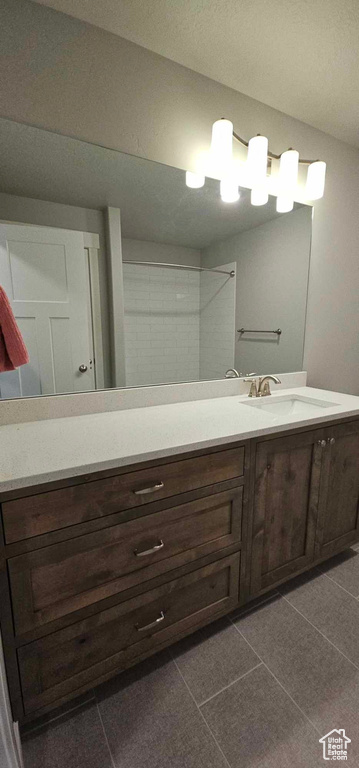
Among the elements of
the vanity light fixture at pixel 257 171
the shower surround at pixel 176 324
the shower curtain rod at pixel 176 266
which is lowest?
the shower surround at pixel 176 324

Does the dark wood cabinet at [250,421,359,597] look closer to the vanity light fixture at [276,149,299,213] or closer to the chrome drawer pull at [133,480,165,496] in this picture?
the chrome drawer pull at [133,480,165,496]

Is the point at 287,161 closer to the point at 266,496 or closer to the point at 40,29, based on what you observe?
the point at 40,29

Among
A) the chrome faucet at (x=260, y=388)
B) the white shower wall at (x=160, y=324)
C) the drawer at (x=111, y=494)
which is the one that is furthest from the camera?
the chrome faucet at (x=260, y=388)

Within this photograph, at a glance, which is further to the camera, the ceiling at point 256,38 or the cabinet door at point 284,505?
the cabinet door at point 284,505

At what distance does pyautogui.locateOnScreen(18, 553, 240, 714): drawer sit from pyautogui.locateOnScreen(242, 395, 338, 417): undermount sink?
77 cm

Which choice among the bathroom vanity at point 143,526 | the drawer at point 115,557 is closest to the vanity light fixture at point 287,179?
the bathroom vanity at point 143,526

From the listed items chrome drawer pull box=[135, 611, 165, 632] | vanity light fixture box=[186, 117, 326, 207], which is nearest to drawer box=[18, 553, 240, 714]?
chrome drawer pull box=[135, 611, 165, 632]

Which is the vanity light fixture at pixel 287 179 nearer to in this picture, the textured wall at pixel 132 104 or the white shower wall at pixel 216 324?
the textured wall at pixel 132 104

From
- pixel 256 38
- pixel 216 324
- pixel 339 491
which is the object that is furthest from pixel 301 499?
pixel 256 38

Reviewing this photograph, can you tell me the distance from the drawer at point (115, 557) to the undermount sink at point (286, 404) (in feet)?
2.11

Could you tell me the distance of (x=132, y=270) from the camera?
4.69 ft

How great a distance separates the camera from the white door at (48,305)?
120 cm

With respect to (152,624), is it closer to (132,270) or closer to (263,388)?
(263,388)

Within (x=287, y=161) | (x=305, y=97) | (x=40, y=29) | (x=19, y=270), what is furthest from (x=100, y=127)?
(x=305, y=97)
